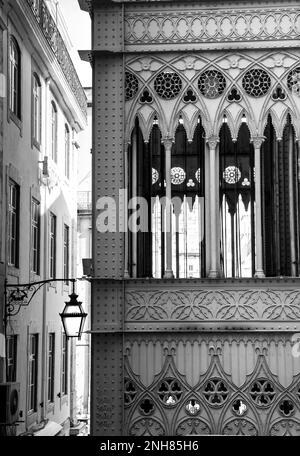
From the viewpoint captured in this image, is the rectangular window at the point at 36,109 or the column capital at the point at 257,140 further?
the rectangular window at the point at 36,109

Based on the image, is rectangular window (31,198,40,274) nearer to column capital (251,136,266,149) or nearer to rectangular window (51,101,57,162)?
rectangular window (51,101,57,162)

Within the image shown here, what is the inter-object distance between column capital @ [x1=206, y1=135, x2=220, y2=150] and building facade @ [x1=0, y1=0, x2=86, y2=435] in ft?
10.7

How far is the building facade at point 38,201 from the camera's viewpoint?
47.8ft

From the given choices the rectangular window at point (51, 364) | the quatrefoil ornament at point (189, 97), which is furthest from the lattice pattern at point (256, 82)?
the rectangular window at point (51, 364)

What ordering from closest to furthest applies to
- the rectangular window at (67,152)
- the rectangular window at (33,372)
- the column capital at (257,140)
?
the column capital at (257,140) < the rectangular window at (33,372) < the rectangular window at (67,152)

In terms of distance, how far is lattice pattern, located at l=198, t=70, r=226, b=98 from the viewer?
510 inches

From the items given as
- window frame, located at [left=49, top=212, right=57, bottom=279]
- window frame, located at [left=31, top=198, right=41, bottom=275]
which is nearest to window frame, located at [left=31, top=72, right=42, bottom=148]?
window frame, located at [left=31, top=198, right=41, bottom=275]

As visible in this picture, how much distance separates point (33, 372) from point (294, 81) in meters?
7.94

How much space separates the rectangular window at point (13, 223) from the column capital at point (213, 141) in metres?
3.62

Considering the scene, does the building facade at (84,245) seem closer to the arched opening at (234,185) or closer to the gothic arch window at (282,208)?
the arched opening at (234,185)

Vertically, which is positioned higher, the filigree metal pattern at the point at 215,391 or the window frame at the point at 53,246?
the window frame at the point at 53,246

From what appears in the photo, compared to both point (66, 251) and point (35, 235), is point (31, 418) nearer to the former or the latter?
point (35, 235)

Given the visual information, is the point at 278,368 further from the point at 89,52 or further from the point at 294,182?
the point at 89,52
